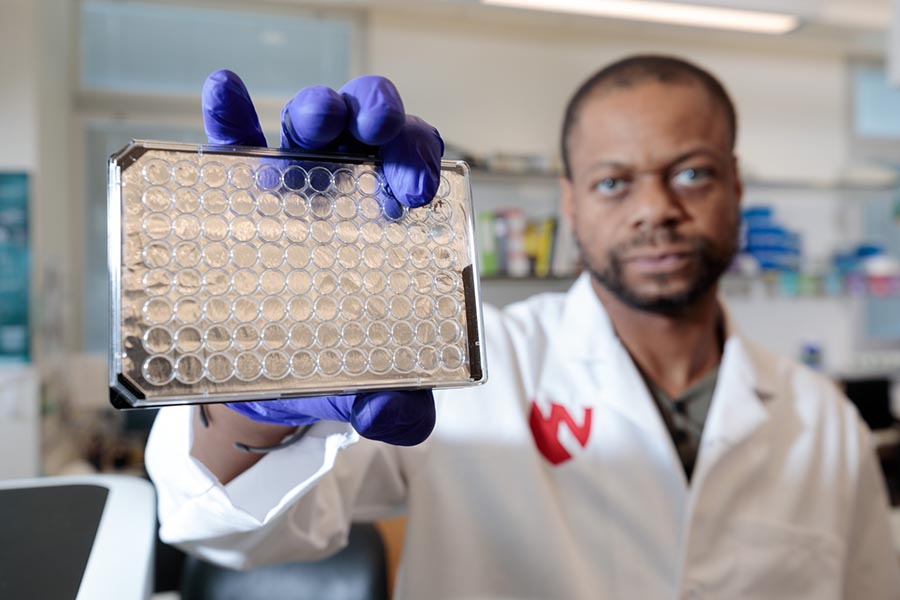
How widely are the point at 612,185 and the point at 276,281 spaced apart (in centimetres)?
79

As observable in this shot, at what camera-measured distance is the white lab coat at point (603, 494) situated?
1.02 m

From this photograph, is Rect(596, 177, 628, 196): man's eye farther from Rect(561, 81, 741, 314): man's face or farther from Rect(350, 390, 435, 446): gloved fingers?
Rect(350, 390, 435, 446): gloved fingers

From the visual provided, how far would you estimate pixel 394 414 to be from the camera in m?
0.50

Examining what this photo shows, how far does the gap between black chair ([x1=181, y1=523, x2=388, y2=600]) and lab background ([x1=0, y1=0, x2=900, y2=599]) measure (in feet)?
2.43

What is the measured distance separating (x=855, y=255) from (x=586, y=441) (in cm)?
240

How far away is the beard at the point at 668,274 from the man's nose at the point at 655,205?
0.05 ft

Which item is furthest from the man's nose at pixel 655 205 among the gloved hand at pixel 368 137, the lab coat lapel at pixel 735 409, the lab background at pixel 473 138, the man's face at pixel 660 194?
the lab background at pixel 473 138

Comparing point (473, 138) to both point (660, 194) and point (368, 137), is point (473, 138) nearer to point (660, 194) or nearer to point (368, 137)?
point (660, 194)

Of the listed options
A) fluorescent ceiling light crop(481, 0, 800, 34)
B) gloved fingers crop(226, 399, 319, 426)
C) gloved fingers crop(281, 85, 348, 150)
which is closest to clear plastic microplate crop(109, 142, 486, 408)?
gloved fingers crop(281, 85, 348, 150)

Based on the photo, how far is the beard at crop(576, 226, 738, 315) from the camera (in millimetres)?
1103

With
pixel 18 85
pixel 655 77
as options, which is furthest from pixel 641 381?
pixel 18 85

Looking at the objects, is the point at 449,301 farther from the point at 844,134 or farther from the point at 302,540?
the point at 844,134

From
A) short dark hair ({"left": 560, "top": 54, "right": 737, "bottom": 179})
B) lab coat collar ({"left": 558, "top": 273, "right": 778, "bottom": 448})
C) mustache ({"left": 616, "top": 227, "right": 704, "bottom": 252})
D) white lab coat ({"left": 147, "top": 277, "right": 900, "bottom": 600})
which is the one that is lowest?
white lab coat ({"left": 147, "top": 277, "right": 900, "bottom": 600})

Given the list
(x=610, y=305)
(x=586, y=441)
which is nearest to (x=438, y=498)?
(x=586, y=441)
